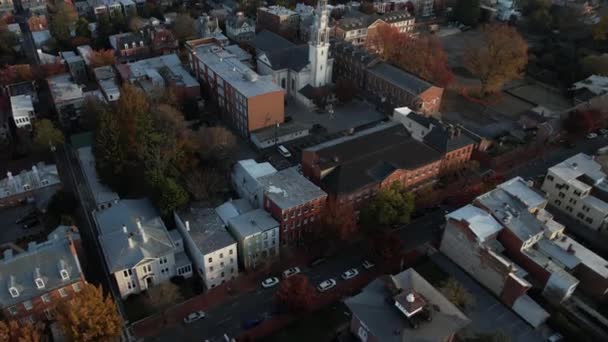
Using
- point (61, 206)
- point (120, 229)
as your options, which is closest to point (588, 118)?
point (120, 229)

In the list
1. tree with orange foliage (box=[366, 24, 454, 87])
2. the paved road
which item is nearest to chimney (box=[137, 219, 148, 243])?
the paved road

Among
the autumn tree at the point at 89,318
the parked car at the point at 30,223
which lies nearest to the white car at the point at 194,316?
the autumn tree at the point at 89,318

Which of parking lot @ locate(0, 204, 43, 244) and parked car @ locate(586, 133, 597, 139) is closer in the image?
parking lot @ locate(0, 204, 43, 244)

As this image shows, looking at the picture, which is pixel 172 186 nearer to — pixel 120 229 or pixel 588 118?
pixel 120 229

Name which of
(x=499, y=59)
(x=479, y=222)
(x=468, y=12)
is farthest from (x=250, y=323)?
(x=468, y=12)

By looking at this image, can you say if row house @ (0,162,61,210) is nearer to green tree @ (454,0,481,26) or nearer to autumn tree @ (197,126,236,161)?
autumn tree @ (197,126,236,161)

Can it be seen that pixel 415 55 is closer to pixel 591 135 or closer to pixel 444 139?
pixel 444 139
